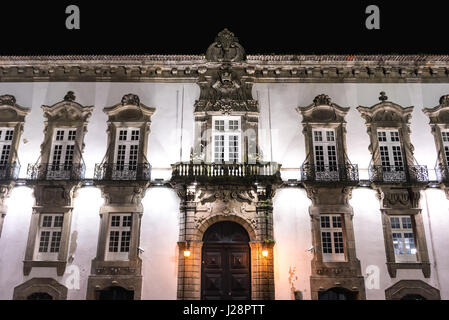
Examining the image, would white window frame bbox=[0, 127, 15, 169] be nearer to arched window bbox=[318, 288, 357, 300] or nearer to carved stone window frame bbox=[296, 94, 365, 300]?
carved stone window frame bbox=[296, 94, 365, 300]

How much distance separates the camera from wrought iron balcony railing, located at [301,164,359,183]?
16.2 m

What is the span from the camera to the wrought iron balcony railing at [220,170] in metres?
15.6

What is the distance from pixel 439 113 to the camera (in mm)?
17391

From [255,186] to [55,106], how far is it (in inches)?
385

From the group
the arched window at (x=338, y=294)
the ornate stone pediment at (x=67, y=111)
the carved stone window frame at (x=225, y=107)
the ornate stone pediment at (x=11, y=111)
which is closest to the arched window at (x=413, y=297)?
the arched window at (x=338, y=294)

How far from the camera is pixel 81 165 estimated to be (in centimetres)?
1662

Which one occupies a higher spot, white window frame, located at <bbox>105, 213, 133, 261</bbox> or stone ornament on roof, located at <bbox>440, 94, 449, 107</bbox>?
stone ornament on roof, located at <bbox>440, 94, 449, 107</bbox>

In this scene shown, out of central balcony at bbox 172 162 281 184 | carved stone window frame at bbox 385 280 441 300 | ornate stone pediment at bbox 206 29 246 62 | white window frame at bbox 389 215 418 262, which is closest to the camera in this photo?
carved stone window frame at bbox 385 280 441 300

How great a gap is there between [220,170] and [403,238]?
7976mm

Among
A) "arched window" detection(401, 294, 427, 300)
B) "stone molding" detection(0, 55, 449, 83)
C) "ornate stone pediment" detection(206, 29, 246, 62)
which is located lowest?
"arched window" detection(401, 294, 427, 300)

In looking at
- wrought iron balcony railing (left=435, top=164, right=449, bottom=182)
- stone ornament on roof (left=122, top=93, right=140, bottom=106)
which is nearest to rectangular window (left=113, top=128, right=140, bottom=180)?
stone ornament on roof (left=122, top=93, right=140, bottom=106)

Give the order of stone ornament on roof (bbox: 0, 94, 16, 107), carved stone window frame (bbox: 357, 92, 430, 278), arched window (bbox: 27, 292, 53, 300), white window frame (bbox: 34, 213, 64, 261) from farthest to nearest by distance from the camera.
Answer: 1. stone ornament on roof (bbox: 0, 94, 16, 107)
2. white window frame (bbox: 34, 213, 64, 261)
3. carved stone window frame (bbox: 357, 92, 430, 278)
4. arched window (bbox: 27, 292, 53, 300)

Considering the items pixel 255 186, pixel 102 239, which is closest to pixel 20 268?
pixel 102 239

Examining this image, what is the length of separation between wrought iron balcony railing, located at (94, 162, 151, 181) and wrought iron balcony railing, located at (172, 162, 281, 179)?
4.40 feet
